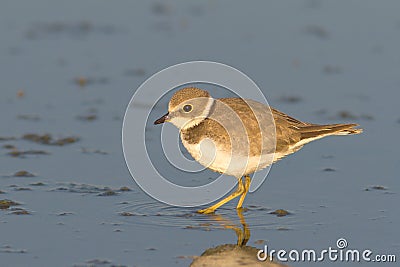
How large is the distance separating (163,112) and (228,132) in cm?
303

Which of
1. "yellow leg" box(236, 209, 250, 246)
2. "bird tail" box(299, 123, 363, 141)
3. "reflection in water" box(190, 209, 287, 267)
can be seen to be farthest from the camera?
"bird tail" box(299, 123, 363, 141)

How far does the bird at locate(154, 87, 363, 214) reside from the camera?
7.93 m

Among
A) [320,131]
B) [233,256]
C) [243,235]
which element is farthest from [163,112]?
[233,256]

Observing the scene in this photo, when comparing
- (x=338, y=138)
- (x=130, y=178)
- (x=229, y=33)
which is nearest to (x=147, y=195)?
(x=130, y=178)

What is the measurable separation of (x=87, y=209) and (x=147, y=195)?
669 millimetres

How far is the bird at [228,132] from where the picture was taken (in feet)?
26.0

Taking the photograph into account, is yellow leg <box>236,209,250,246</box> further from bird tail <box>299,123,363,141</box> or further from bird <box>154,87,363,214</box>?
bird tail <box>299,123,363,141</box>

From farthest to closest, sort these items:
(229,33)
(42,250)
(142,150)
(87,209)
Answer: (229,33), (142,150), (87,209), (42,250)

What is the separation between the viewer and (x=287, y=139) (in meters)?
8.30

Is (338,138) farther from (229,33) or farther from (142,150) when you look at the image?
(229,33)

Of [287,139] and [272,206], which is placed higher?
[287,139]

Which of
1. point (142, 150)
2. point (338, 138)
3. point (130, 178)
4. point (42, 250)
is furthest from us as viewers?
point (338, 138)

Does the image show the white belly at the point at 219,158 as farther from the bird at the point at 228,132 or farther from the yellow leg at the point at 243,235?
the yellow leg at the point at 243,235

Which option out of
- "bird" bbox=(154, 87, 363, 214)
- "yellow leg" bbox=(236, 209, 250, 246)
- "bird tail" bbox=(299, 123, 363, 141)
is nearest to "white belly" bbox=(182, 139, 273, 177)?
"bird" bbox=(154, 87, 363, 214)
